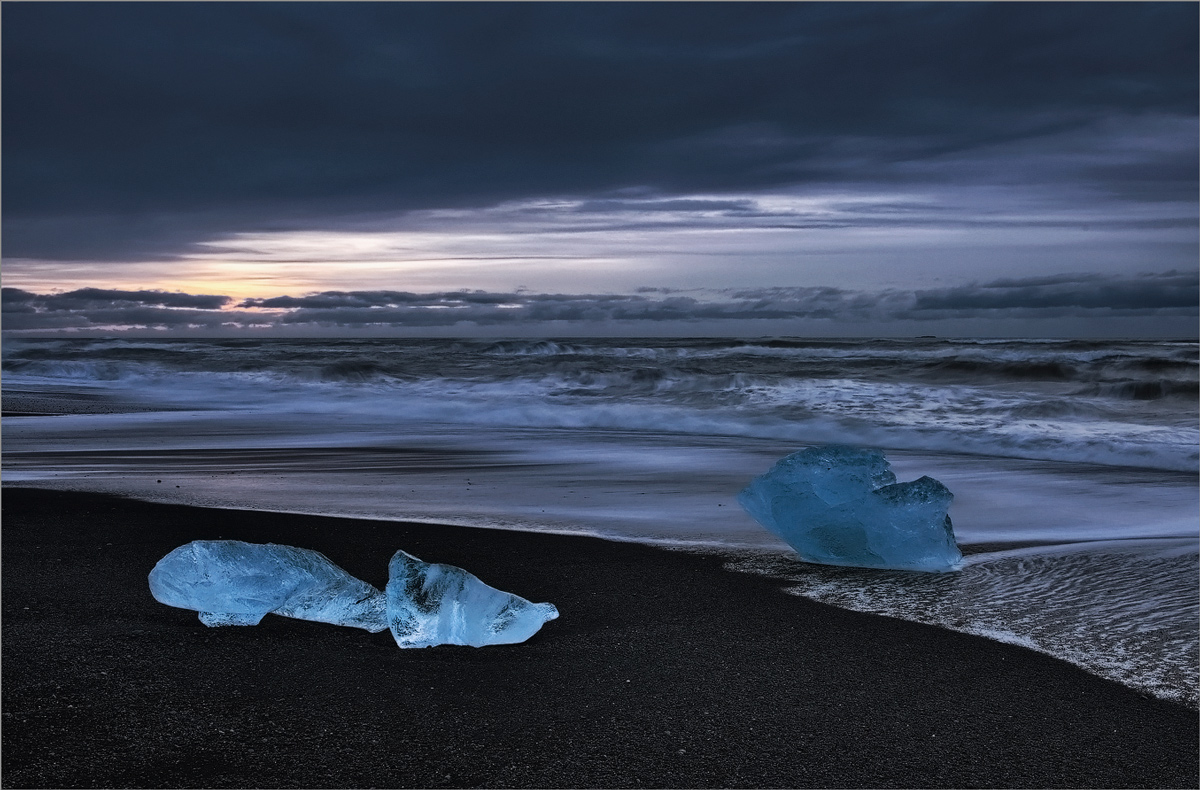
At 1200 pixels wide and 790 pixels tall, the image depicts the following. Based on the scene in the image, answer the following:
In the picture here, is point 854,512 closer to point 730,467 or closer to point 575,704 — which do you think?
point 575,704

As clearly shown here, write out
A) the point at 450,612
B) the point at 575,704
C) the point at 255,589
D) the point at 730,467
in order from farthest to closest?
the point at 730,467 → the point at 255,589 → the point at 450,612 → the point at 575,704

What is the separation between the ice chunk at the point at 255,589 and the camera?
286 centimetres

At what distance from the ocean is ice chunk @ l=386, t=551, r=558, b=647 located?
131 cm

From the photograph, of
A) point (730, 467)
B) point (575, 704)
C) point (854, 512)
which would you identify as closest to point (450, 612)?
point (575, 704)

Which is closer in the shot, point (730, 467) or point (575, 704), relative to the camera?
point (575, 704)

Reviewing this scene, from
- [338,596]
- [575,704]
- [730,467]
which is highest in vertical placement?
[338,596]

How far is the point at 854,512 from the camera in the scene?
156 inches

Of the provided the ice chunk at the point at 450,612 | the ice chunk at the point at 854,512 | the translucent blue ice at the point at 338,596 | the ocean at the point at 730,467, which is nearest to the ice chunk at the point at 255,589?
the translucent blue ice at the point at 338,596

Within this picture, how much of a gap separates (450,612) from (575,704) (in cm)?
54

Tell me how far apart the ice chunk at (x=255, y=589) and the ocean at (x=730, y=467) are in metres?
1.68

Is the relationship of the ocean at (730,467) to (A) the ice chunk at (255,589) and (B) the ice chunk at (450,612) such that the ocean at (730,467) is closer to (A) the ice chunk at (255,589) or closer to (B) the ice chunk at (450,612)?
(B) the ice chunk at (450,612)

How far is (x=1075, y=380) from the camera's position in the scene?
20.0 m

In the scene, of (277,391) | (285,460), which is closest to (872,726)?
(285,460)

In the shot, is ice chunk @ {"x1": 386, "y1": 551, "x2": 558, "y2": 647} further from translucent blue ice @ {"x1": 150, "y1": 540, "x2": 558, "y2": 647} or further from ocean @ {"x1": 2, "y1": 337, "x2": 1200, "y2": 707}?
ocean @ {"x1": 2, "y1": 337, "x2": 1200, "y2": 707}
